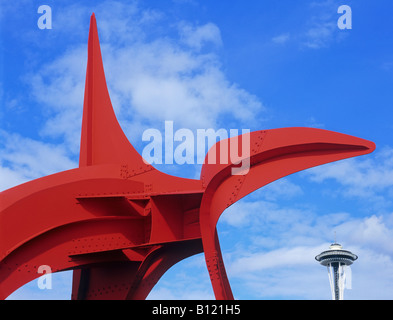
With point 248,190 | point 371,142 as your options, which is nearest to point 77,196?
point 248,190

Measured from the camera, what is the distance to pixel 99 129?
81.6ft

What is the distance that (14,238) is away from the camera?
783 inches

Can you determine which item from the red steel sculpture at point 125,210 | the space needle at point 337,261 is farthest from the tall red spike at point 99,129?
the space needle at point 337,261

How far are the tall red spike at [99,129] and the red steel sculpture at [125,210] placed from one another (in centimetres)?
5

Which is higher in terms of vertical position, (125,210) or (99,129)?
(99,129)

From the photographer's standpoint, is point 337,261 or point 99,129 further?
point 337,261

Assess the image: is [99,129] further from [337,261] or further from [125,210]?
[337,261]

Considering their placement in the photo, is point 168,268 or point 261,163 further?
point 168,268

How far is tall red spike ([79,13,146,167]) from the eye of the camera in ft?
78.7

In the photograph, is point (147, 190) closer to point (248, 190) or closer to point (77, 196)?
point (77, 196)

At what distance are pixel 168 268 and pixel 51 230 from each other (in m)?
5.01

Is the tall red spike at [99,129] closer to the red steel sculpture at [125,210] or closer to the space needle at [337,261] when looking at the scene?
the red steel sculpture at [125,210]

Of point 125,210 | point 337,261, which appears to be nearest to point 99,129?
point 125,210

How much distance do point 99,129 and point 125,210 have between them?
4.48m
